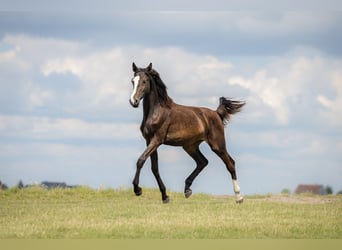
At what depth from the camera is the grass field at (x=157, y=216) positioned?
9367 mm

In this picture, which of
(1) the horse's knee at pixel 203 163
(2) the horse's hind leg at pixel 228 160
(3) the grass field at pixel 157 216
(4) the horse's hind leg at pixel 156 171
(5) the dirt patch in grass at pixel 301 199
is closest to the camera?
(3) the grass field at pixel 157 216

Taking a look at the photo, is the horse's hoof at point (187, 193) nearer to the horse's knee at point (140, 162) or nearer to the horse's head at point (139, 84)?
the horse's knee at point (140, 162)

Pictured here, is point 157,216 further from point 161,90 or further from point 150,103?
point 161,90

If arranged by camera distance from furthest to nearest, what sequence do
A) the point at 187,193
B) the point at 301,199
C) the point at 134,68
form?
the point at 301,199
the point at 187,193
the point at 134,68

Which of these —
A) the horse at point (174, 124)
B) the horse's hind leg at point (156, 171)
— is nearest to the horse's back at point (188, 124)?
the horse at point (174, 124)

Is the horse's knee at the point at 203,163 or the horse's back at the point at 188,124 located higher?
the horse's back at the point at 188,124

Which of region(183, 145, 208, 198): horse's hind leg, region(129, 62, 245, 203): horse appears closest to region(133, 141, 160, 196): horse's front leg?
region(129, 62, 245, 203): horse

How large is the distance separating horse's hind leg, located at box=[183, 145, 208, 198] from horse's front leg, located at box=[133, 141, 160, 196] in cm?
120

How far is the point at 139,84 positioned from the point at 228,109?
2.27 m

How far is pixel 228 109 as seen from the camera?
43.2ft

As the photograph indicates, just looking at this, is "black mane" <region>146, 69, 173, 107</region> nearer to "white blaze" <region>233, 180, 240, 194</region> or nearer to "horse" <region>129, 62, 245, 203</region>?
"horse" <region>129, 62, 245, 203</region>

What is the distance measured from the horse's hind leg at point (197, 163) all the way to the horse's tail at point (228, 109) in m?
0.80

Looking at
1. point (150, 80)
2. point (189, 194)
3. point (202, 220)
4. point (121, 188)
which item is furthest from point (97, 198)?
point (202, 220)

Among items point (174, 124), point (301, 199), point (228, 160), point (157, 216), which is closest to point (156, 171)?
point (174, 124)
